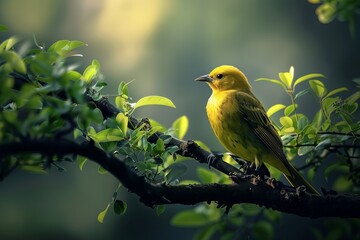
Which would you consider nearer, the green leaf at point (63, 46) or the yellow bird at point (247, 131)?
the green leaf at point (63, 46)

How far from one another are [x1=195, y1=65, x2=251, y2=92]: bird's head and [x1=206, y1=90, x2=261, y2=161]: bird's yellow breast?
389 mm

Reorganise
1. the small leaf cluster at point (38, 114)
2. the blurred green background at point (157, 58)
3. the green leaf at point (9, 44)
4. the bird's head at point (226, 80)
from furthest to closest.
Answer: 1. the blurred green background at point (157, 58)
2. the bird's head at point (226, 80)
3. the green leaf at point (9, 44)
4. the small leaf cluster at point (38, 114)

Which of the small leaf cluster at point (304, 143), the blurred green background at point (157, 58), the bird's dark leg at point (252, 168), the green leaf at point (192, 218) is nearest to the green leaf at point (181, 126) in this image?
the small leaf cluster at point (304, 143)

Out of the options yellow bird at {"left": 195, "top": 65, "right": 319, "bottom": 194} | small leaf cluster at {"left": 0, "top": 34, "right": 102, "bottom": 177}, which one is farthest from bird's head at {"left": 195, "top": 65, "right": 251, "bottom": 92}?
small leaf cluster at {"left": 0, "top": 34, "right": 102, "bottom": 177}

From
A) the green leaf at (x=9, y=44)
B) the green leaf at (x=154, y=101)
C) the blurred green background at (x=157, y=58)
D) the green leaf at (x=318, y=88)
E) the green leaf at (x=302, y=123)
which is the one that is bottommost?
the blurred green background at (x=157, y=58)

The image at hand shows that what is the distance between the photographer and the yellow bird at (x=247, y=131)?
320cm

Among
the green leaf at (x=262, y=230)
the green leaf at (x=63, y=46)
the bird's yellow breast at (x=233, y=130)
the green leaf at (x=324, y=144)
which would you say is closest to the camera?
the green leaf at (x=63, y=46)

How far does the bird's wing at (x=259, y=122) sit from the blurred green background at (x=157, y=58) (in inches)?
62.1

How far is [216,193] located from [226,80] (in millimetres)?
2159

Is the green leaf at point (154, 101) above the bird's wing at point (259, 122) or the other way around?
above

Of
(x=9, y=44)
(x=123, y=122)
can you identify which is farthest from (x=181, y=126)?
(x=9, y=44)

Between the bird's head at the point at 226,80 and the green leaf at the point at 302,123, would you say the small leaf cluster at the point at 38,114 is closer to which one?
the green leaf at the point at 302,123

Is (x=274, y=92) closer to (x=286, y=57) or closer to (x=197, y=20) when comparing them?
(x=286, y=57)

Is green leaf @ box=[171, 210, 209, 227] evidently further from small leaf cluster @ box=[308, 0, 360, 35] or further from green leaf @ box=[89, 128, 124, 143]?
small leaf cluster @ box=[308, 0, 360, 35]
